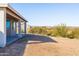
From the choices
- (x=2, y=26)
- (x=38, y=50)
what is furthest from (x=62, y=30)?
(x=2, y=26)

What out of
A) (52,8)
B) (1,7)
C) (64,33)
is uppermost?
(52,8)

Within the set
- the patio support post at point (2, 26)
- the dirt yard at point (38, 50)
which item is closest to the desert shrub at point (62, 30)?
the dirt yard at point (38, 50)

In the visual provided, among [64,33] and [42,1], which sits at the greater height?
[42,1]

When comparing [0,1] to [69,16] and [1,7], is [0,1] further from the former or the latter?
[69,16]

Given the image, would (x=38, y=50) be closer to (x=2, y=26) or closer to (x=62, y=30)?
(x=2, y=26)

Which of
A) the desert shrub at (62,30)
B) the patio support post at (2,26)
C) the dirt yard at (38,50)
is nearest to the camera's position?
the dirt yard at (38,50)

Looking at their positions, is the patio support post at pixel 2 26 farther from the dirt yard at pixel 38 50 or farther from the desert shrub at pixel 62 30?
the desert shrub at pixel 62 30

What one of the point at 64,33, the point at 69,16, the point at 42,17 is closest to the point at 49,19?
the point at 42,17

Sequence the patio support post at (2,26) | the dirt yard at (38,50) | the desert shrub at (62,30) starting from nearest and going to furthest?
the dirt yard at (38,50)
the patio support post at (2,26)
the desert shrub at (62,30)

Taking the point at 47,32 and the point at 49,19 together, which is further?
the point at 49,19

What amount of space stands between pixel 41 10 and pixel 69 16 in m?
5.26

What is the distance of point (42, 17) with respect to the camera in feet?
130

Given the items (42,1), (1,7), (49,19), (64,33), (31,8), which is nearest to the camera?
(42,1)

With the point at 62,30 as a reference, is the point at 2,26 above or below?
above
